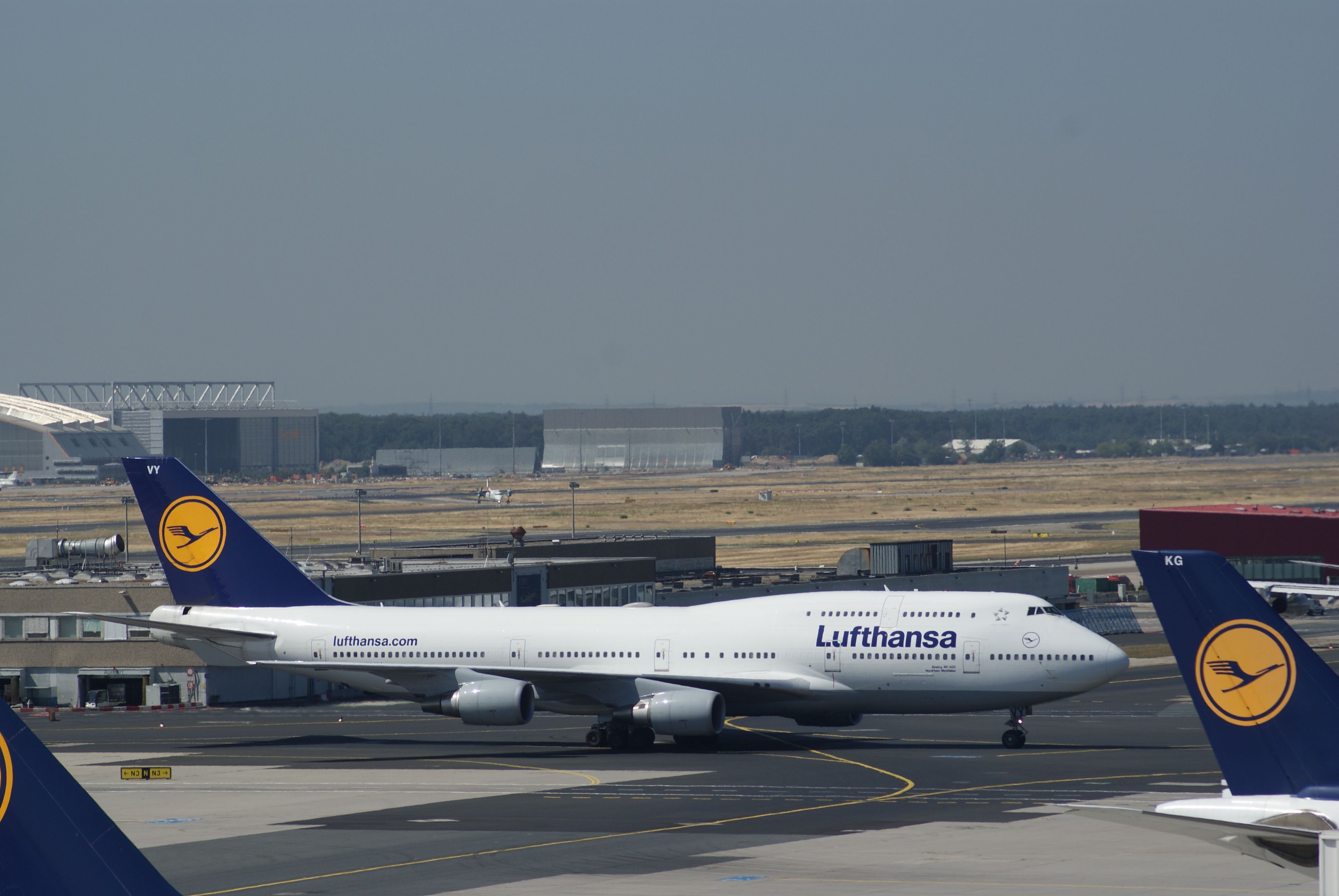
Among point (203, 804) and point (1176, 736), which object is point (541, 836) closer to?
point (203, 804)

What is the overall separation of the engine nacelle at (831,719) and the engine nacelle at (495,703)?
8.80 meters

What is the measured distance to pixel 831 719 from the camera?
2076 inches

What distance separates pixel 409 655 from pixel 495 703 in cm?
487

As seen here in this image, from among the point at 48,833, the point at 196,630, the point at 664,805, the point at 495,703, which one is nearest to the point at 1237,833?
the point at 48,833

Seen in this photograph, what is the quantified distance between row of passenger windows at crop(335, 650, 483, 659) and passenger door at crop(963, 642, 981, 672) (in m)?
16.0

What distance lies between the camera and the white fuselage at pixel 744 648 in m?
50.3

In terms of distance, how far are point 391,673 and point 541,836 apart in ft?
56.3

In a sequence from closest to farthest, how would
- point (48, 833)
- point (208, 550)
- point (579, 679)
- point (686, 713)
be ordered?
point (48, 833) < point (686, 713) < point (579, 679) < point (208, 550)

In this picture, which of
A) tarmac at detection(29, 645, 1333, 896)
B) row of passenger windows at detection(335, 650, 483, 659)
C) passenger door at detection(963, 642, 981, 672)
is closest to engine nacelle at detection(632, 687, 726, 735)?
tarmac at detection(29, 645, 1333, 896)

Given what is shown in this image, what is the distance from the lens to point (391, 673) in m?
54.1

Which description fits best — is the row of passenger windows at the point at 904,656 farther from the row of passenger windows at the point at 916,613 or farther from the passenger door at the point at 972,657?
the row of passenger windows at the point at 916,613

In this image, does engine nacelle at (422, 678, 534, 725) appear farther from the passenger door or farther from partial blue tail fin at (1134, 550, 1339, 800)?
partial blue tail fin at (1134, 550, 1339, 800)

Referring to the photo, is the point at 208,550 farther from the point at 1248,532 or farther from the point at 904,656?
→ the point at 1248,532

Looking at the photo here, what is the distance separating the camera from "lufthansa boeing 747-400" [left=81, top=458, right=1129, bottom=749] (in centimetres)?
5056
